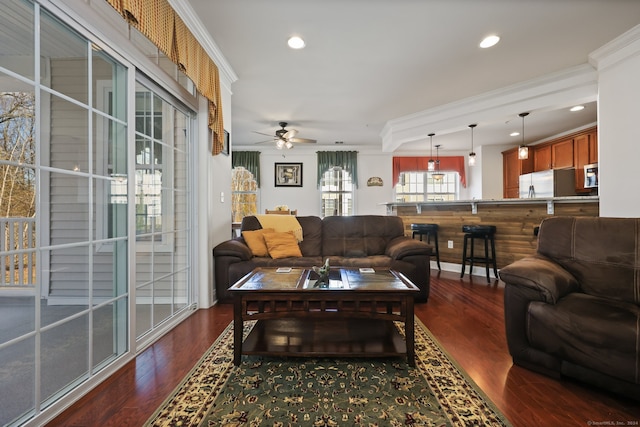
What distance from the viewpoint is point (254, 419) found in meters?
1.33

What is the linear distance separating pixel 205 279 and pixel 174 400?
60.2 inches

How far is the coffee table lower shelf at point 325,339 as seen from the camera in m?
1.76

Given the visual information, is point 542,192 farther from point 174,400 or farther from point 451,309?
point 174,400

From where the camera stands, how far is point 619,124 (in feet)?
→ 9.83

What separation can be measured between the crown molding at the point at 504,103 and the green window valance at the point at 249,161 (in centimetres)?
334

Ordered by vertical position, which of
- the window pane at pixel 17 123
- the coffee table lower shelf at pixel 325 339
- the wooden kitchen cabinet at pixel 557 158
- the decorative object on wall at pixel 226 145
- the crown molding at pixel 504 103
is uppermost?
the crown molding at pixel 504 103

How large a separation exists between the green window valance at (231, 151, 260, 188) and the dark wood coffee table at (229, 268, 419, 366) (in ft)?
17.7

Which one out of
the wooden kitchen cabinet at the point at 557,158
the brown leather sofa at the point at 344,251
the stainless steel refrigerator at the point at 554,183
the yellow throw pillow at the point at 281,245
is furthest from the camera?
the stainless steel refrigerator at the point at 554,183

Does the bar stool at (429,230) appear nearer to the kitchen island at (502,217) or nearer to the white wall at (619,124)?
the kitchen island at (502,217)

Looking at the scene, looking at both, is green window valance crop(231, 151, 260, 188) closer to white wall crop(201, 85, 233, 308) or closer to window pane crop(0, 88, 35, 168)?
white wall crop(201, 85, 233, 308)

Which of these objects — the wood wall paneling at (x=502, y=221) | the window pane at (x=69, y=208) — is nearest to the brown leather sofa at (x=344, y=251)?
the wood wall paneling at (x=502, y=221)

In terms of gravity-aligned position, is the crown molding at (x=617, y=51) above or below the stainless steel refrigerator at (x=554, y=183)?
above

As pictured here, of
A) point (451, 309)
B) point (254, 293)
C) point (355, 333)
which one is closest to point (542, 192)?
→ point (451, 309)

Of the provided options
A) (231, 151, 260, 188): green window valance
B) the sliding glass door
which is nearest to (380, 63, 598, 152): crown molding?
(231, 151, 260, 188): green window valance
